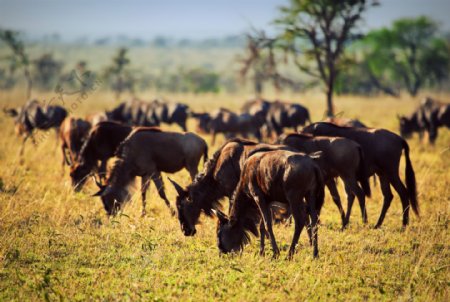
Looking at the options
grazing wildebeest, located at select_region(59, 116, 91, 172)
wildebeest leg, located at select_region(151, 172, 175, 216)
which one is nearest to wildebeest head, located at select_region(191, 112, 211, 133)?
grazing wildebeest, located at select_region(59, 116, 91, 172)

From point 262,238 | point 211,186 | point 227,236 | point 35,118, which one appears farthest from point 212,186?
point 35,118

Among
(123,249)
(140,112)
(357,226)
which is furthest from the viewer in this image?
(140,112)

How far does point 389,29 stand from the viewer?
59.8 metres

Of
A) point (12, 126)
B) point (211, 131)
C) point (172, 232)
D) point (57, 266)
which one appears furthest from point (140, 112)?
point (57, 266)

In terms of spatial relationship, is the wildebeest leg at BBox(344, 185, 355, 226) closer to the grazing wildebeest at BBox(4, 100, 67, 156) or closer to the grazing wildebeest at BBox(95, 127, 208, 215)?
the grazing wildebeest at BBox(95, 127, 208, 215)

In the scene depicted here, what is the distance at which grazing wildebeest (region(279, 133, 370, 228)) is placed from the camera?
29.6 ft

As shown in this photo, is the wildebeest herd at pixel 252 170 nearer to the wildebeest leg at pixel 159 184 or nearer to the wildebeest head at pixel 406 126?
the wildebeest leg at pixel 159 184

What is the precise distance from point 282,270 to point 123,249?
2251 millimetres

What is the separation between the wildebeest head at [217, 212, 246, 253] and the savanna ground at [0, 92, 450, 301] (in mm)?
162

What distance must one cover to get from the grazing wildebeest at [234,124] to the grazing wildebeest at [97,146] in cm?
955

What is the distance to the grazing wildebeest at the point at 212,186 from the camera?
27.3ft

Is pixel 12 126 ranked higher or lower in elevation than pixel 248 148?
lower

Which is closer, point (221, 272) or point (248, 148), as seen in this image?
point (221, 272)

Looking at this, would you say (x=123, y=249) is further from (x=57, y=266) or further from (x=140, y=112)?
(x=140, y=112)
